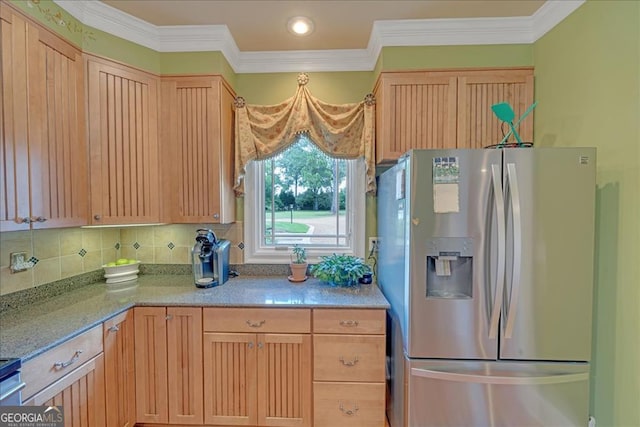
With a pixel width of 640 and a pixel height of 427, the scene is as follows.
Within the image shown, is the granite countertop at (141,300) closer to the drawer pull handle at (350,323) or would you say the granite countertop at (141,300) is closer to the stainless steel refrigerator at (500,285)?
the drawer pull handle at (350,323)

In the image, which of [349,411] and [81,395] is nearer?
[81,395]

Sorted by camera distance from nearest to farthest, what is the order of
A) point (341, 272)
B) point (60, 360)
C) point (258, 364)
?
point (60, 360) → point (258, 364) → point (341, 272)

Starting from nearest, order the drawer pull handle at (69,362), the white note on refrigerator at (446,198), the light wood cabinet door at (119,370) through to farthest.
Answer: the drawer pull handle at (69,362), the white note on refrigerator at (446,198), the light wood cabinet door at (119,370)

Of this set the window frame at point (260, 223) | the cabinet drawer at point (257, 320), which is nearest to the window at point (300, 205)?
the window frame at point (260, 223)

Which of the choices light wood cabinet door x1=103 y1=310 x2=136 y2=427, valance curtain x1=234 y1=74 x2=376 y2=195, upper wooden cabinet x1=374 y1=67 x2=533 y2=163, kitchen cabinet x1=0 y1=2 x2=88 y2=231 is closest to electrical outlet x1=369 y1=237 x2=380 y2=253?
valance curtain x1=234 y1=74 x2=376 y2=195

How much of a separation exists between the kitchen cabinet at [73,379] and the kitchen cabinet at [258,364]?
52 centimetres

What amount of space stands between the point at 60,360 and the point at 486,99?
2.71 m

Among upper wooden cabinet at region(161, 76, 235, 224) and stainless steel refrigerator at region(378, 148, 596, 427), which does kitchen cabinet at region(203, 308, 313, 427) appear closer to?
stainless steel refrigerator at region(378, 148, 596, 427)

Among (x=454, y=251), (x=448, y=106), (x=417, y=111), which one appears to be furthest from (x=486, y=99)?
(x=454, y=251)

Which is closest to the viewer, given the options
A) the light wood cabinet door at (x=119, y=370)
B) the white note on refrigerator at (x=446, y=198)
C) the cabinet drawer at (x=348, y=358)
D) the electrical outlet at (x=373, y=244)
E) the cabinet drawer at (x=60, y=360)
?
the cabinet drawer at (x=60, y=360)

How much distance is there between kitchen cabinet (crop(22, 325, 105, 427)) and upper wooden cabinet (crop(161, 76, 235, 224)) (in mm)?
891

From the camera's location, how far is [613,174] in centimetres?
140

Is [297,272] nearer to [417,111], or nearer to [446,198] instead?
[446,198]

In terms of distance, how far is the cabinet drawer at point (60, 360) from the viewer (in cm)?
117
